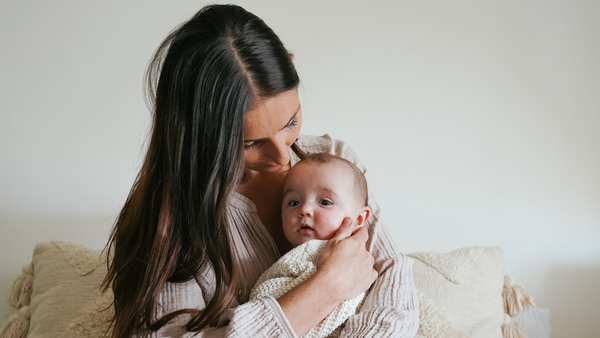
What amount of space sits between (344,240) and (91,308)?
0.93 metres

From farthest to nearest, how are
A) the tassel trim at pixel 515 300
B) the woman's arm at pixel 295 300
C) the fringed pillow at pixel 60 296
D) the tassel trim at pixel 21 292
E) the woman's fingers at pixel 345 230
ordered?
the tassel trim at pixel 515 300, the tassel trim at pixel 21 292, the fringed pillow at pixel 60 296, the woman's fingers at pixel 345 230, the woman's arm at pixel 295 300

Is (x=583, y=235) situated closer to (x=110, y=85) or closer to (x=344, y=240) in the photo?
(x=344, y=240)

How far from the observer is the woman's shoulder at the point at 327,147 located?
160 cm

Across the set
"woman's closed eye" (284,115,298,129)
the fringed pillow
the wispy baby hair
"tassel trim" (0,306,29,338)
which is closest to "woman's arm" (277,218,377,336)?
the wispy baby hair

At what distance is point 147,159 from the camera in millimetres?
1197

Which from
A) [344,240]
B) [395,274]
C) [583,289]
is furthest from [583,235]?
[344,240]

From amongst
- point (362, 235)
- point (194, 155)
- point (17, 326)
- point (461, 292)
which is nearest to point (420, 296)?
point (461, 292)

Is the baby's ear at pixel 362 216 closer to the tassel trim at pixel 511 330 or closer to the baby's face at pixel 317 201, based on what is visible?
the baby's face at pixel 317 201

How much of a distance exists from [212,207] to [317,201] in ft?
1.09

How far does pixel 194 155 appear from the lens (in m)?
1.12

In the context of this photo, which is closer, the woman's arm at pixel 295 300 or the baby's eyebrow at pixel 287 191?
the woman's arm at pixel 295 300

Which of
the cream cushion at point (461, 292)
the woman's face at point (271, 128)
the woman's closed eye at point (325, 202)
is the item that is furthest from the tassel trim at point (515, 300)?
the woman's face at point (271, 128)

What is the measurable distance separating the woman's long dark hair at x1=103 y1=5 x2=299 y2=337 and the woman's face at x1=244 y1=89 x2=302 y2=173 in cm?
2

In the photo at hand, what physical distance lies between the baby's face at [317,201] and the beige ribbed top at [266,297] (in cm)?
11
